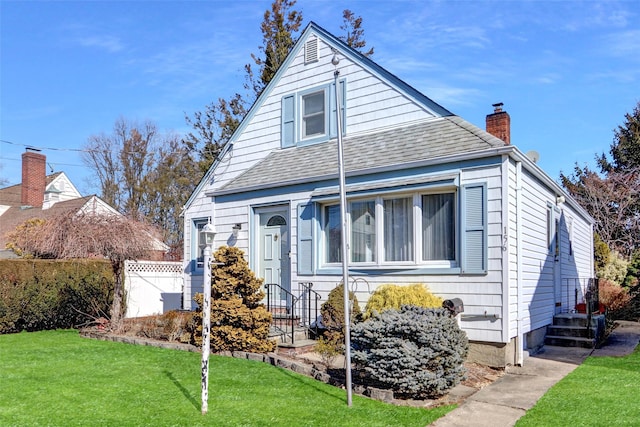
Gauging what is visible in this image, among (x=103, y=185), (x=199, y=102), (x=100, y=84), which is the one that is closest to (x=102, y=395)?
(x=100, y=84)

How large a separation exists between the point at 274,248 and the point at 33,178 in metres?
19.8

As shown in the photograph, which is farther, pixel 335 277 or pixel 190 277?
pixel 190 277

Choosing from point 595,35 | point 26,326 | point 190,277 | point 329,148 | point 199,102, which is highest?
point 199,102

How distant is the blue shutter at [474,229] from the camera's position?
8461 millimetres

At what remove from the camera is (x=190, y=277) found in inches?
559

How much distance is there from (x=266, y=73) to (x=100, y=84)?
7055mm

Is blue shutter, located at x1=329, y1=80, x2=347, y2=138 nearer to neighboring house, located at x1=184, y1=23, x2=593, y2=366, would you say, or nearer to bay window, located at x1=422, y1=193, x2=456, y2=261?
neighboring house, located at x1=184, y1=23, x2=593, y2=366

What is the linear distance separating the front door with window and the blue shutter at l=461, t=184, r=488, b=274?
4.32 meters

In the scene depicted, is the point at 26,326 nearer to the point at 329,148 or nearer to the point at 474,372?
the point at 329,148

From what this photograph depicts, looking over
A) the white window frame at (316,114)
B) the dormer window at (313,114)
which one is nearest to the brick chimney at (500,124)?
the white window frame at (316,114)

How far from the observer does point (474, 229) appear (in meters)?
8.56

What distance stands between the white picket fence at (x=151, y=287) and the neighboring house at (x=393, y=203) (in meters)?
2.35

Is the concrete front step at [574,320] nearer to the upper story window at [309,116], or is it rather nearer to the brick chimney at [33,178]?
the upper story window at [309,116]

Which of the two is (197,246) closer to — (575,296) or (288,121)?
(288,121)
